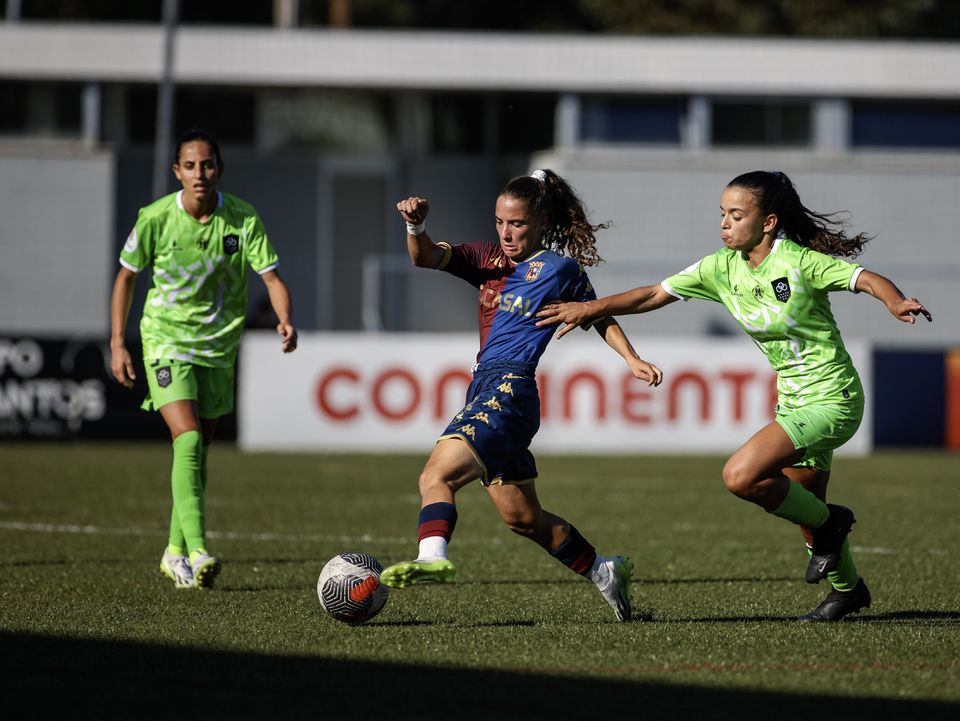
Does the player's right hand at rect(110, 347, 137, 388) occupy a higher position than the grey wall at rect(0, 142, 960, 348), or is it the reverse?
the grey wall at rect(0, 142, 960, 348)

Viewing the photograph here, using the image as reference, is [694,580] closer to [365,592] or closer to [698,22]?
[365,592]

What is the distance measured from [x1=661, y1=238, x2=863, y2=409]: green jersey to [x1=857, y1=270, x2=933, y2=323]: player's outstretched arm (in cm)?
13

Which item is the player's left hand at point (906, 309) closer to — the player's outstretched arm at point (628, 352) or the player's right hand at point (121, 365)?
the player's outstretched arm at point (628, 352)

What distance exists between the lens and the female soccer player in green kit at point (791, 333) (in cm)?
662

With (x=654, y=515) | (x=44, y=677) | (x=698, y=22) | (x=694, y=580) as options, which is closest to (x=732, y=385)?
(x=654, y=515)

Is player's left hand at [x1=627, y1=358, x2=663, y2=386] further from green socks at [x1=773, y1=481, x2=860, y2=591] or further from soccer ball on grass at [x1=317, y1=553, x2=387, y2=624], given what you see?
soccer ball on grass at [x1=317, y1=553, x2=387, y2=624]

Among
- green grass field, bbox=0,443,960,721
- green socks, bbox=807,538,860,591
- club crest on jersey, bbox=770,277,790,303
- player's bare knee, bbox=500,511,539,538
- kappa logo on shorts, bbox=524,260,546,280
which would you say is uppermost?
kappa logo on shorts, bbox=524,260,546,280

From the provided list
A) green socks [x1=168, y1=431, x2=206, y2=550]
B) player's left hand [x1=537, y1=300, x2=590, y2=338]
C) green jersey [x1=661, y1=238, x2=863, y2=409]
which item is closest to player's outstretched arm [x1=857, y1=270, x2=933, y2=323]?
green jersey [x1=661, y1=238, x2=863, y2=409]

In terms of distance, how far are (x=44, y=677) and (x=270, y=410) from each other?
14276mm

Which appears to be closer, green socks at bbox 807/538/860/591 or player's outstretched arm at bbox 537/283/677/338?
player's outstretched arm at bbox 537/283/677/338

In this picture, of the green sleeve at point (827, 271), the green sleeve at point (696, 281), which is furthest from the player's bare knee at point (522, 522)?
the green sleeve at point (827, 271)

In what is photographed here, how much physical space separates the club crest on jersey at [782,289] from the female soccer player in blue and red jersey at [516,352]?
60 cm

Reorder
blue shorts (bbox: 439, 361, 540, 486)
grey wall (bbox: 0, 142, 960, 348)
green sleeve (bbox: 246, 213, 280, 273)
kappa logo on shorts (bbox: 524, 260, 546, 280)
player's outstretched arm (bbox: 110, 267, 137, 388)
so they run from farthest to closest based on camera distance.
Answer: grey wall (bbox: 0, 142, 960, 348), green sleeve (bbox: 246, 213, 280, 273), player's outstretched arm (bbox: 110, 267, 137, 388), kappa logo on shorts (bbox: 524, 260, 546, 280), blue shorts (bbox: 439, 361, 540, 486)

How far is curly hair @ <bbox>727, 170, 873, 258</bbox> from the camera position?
22.3 feet
